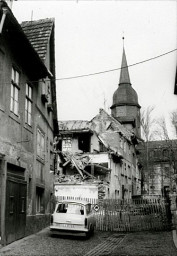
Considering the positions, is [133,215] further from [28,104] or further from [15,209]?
[28,104]

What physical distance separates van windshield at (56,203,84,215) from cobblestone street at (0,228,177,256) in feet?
3.61

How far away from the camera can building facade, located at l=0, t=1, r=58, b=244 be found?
12188 millimetres

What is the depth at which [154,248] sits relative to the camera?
476 inches

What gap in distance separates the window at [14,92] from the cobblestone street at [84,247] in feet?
16.4

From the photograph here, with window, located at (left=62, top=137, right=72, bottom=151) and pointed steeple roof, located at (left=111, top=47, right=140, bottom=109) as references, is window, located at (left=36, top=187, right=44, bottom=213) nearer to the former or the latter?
window, located at (left=62, top=137, right=72, bottom=151)

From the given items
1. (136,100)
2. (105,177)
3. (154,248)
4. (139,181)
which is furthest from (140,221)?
(136,100)

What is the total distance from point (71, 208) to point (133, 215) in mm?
4868

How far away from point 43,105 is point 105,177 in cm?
2028

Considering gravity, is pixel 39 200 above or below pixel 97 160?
below

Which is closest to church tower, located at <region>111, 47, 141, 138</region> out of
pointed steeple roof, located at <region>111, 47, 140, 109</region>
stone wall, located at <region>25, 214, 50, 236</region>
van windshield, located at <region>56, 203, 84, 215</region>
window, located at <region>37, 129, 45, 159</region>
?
pointed steeple roof, located at <region>111, 47, 140, 109</region>

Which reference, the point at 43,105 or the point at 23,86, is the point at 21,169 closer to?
the point at 23,86

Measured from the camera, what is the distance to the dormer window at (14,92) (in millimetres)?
13404

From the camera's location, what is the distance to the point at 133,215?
1928cm

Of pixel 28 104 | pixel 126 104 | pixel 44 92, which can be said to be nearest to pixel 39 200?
pixel 28 104
